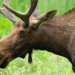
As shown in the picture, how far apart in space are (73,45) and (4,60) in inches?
40.7

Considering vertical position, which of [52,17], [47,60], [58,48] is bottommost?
[47,60]

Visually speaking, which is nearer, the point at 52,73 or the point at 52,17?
the point at 52,17

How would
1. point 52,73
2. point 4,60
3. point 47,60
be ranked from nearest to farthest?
1. point 4,60
2. point 52,73
3. point 47,60

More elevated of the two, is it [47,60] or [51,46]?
[51,46]

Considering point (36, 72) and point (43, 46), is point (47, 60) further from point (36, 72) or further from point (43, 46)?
point (43, 46)

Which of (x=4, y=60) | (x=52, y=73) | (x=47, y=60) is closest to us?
(x=4, y=60)

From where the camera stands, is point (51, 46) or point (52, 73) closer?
point (51, 46)

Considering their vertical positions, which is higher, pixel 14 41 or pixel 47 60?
pixel 14 41

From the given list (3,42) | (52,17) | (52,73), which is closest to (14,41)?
(3,42)

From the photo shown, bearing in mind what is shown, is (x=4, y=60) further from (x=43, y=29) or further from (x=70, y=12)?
(x=70, y=12)

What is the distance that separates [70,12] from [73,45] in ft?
1.75

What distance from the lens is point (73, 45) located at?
24.7 ft

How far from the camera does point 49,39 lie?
25.1 feet

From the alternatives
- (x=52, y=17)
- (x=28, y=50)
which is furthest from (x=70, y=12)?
(x=28, y=50)
